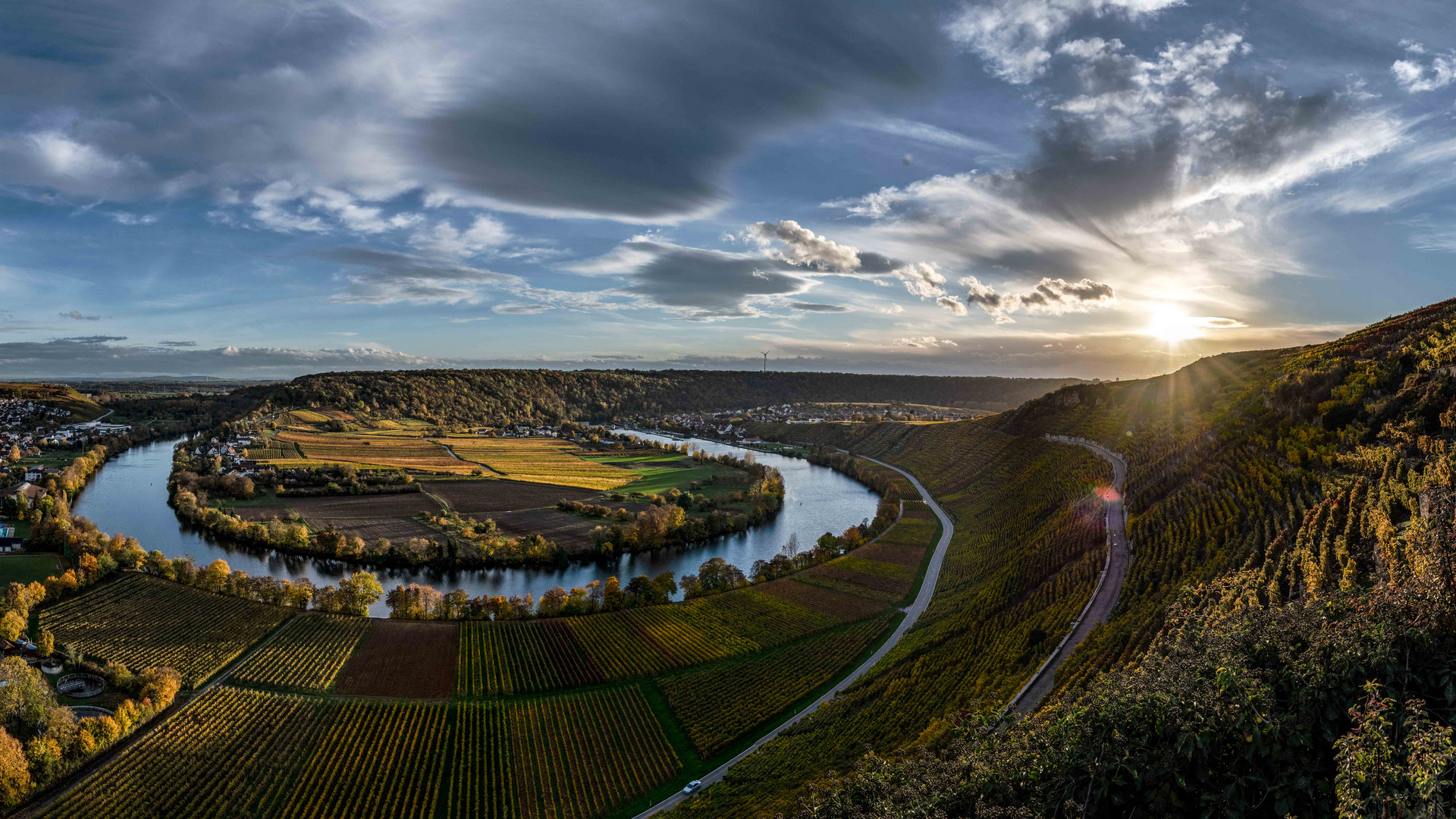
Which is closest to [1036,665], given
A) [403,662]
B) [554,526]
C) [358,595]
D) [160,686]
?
[403,662]

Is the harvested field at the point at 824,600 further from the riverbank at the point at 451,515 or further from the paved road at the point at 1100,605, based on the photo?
the riverbank at the point at 451,515

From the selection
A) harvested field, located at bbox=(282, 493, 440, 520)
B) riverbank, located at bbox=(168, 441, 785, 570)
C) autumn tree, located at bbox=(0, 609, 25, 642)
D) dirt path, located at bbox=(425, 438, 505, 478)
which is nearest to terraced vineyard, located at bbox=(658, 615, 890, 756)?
riverbank, located at bbox=(168, 441, 785, 570)

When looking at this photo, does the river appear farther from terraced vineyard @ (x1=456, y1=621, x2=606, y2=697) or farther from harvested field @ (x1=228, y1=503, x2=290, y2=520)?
terraced vineyard @ (x1=456, y1=621, x2=606, y2=697)

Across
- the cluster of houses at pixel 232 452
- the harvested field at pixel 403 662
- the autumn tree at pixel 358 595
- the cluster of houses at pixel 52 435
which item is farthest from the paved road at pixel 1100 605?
the cluster of houses at pixel 52 435

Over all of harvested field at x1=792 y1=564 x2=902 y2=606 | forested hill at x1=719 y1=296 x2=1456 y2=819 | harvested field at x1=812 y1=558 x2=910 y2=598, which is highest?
forested hill at x1=719 y1=296 x2=1456 y2=819

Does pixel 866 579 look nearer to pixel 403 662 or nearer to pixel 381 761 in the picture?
pixel 403 662

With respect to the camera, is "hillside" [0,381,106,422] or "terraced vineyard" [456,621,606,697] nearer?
"terraced vineyard" [456,621,606,697]
